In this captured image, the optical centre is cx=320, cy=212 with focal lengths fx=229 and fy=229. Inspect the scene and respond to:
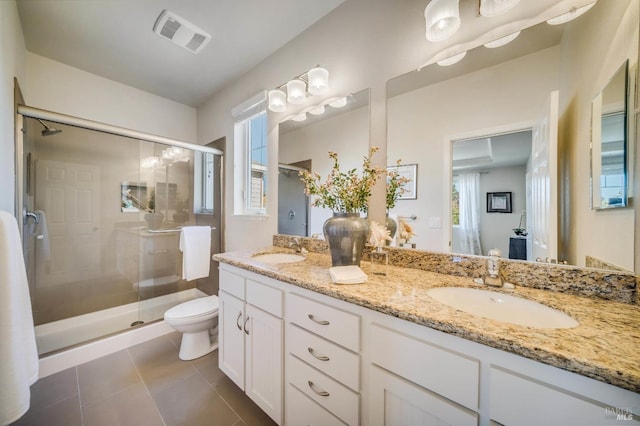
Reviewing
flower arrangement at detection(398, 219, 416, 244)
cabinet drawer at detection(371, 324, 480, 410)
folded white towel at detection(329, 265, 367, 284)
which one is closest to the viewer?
cabinet drawer at detection(371, 324, 480, 410)

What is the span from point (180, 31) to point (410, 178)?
2.01 m

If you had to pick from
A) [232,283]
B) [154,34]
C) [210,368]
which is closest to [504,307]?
[232,283]

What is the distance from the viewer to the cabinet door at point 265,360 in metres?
1.14

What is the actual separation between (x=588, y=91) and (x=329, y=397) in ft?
Result: 5.07

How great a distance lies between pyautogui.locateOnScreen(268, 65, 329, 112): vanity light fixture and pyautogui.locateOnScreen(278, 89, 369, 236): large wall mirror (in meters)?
0.13

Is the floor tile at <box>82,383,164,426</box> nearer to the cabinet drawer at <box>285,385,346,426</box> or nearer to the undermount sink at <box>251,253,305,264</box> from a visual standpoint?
the cabinet drawer at <box>285,385,346,426</box>

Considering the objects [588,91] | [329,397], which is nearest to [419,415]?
[329,397]

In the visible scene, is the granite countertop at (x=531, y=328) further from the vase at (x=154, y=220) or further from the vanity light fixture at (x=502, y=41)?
the vase at (x=154, y=220)

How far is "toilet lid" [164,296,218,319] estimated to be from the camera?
1.77m

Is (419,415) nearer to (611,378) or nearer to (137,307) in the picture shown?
(611,378)

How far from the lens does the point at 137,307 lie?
2479 millimetres

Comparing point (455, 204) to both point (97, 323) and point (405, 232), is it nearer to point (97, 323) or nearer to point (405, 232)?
point (405, 232)

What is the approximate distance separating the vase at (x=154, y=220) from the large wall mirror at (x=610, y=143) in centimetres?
334

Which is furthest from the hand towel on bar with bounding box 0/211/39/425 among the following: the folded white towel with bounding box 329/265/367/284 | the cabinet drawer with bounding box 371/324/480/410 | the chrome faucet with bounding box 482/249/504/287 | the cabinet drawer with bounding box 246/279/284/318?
the chrome faucet with bounding box 482/249/504/287
